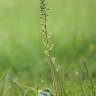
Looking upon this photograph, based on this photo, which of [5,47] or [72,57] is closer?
[72,57]

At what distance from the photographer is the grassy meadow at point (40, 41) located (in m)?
4.75

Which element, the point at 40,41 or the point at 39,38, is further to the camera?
the point at 39,38

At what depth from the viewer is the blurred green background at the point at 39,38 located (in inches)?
197

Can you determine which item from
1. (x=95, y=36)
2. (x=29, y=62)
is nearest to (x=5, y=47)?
(x=29, y=62)

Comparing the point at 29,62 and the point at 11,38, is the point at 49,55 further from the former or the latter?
the point at 11,38

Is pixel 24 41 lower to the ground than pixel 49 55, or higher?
lower

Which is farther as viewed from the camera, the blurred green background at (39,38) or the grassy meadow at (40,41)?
the blurred green background at (39,38)

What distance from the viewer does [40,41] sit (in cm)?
557

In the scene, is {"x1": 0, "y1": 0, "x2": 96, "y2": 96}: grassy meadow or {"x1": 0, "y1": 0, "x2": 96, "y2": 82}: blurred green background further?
{"x1": 0, "y1": 0, "x2": 96, "y2": 82}: blurred green background

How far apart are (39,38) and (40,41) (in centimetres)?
27

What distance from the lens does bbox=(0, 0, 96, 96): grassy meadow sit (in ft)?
15.6

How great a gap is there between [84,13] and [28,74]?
6.70 feet

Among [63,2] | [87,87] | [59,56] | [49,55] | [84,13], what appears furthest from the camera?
[63,2]

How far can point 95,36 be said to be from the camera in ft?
19.2
